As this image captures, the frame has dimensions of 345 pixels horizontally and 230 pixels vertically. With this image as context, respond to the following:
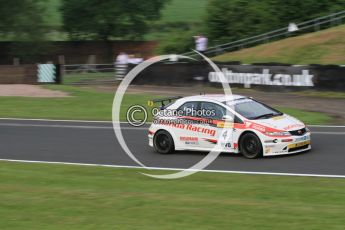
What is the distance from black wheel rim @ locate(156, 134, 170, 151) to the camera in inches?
639

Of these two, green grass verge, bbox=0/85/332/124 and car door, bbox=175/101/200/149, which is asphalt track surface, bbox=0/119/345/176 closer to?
car door, bbox=175/101/200/149

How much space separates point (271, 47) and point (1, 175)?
2711 centimetres

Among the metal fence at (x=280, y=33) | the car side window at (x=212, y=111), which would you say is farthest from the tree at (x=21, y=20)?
the car side window at (x=212, y=111)

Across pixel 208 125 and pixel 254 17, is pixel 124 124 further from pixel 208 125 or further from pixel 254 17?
pixel 254 17

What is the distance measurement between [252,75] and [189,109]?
14.3 metres

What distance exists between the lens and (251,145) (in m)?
14.9

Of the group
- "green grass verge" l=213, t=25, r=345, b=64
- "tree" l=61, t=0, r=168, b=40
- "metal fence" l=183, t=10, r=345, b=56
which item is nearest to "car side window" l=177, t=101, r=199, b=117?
"green grass verge" l=213, t=25, r=345, b=64

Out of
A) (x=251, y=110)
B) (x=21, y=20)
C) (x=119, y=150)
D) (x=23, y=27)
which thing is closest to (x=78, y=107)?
(x=119, y=150)

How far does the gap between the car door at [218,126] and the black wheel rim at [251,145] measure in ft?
1.13

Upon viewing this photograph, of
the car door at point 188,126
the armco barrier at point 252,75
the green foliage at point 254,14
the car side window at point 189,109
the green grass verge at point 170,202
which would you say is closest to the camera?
the green grass verge at point 170,202

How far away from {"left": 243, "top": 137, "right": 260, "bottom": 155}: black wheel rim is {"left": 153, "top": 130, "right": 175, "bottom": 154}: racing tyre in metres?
1.97

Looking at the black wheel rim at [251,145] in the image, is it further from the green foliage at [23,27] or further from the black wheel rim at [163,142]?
the green foliage at [23,27]

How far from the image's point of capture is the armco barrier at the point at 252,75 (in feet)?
90.0

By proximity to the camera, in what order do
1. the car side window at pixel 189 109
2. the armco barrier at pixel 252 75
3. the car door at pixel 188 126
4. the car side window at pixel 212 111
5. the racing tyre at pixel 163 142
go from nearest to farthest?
1. the car side window at pixel 212 111
2. the car door at pixel 188 126
3. the car side window at pixel 189 109
4. the racing tyre at pixel 163 142
5. the armco barrier at pixel 252 75
